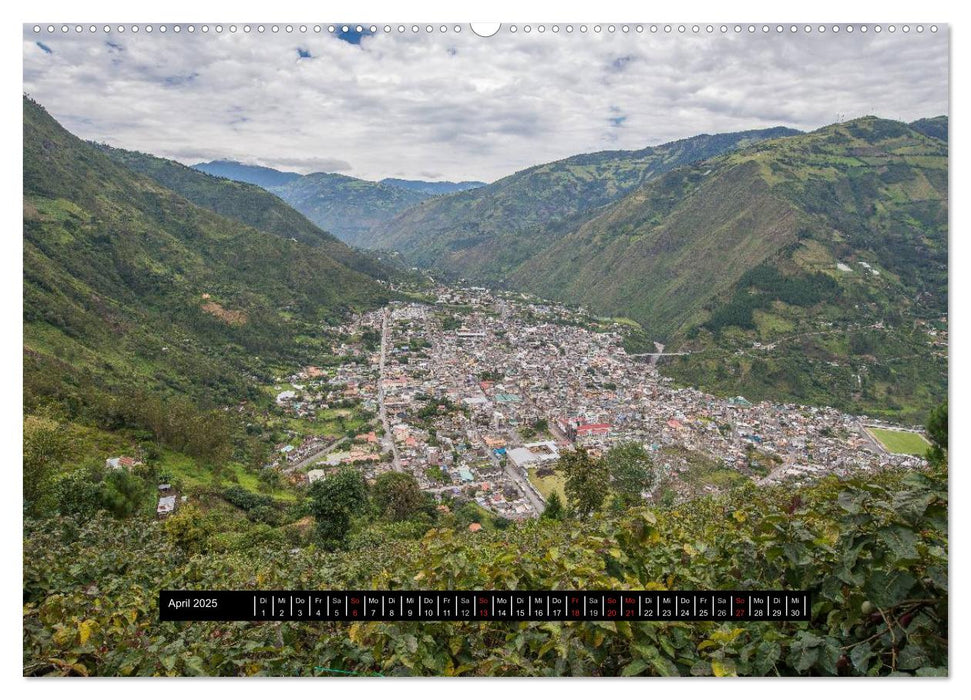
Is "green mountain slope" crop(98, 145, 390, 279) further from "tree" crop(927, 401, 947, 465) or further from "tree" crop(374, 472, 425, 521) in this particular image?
"tree" crop(927, 401, 947, 465)

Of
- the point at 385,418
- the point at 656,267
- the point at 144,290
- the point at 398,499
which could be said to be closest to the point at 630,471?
the point at 398,499

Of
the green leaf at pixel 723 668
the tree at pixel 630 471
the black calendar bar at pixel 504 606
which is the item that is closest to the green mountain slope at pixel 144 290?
the black calendar bar at pixel 504 606

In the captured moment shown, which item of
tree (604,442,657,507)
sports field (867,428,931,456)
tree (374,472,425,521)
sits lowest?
tree (374,472,425,521)

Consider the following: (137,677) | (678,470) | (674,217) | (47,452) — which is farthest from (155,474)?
(674,217)

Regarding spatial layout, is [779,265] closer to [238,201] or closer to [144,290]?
[144,290]

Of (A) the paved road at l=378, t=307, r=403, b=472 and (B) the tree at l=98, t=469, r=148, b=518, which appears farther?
(A) the paved road at l=378, t=307, r=403, b=472

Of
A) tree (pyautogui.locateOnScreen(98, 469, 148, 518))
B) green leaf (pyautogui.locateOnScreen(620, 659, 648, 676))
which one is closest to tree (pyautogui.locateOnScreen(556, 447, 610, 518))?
green leaf (pyautogui.locateOnScreen(620, 659, 648, 676))

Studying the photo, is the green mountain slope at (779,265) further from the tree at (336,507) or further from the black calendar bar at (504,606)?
the tree at (336,507)
